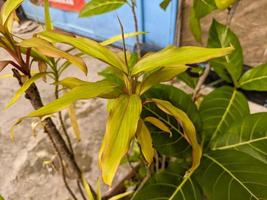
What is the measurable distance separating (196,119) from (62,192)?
2.37 ft

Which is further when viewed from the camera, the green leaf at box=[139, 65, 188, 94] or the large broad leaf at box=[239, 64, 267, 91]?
the large broad leaf at box=[239, 64, 267, 91]

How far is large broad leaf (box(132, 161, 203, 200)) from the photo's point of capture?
50cm

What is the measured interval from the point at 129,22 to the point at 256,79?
123 cm

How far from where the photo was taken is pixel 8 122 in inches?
54.7

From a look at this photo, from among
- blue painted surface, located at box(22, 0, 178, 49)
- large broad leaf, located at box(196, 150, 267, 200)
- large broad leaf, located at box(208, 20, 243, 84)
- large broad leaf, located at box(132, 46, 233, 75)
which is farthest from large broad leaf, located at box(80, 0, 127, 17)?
blue painted surface, located at box(22, 0, 178, 49)

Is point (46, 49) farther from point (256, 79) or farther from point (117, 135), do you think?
point (256, 79)

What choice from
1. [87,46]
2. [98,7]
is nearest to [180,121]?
[87,46]

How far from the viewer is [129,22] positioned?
1731 millimetres

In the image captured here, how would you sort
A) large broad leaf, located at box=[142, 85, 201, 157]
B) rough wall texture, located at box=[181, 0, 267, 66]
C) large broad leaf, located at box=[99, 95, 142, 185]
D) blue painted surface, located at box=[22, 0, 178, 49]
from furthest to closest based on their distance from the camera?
blue painted surface, located at box=[22, 0, 178, 49], rough wall texture, located at box=[181, 0, 267, 66], large broad leaf, located at box=[142, 85, 201, 157], large broad leaf, located at box=[99, 95, 142, 185]

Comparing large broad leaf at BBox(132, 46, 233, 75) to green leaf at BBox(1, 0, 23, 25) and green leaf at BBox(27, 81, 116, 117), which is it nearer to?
green leaf at BBox(27, 81, 116, 117)

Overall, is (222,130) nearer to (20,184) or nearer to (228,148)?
(228,148)

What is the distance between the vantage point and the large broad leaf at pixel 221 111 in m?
0.61

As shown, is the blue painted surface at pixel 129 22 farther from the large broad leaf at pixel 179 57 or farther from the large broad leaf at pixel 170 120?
the large broad leaf at pixel 179 57

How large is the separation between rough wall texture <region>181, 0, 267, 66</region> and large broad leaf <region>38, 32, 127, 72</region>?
1183 millimetres
